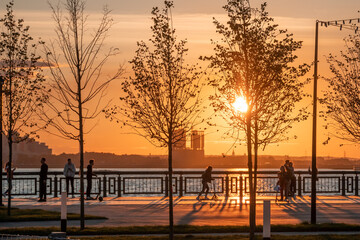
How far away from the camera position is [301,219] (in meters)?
27.1

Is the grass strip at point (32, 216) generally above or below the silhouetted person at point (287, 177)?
below

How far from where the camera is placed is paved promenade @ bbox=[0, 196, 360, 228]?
25938 millimetres

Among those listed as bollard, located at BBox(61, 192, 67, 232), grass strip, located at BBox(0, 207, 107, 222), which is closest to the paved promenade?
grass strip, located at BBox(0, 207, 107, 222)

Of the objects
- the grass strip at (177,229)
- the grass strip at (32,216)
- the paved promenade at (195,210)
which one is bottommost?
the paved promenade at (195,210)

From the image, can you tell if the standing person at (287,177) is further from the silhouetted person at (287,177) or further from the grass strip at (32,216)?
the grass strip at (32,216)

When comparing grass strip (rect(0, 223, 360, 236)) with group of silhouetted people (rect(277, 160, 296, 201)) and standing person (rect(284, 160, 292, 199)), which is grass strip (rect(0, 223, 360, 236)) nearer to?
group of silhouetted people (rect(277, 160, 296, 201))

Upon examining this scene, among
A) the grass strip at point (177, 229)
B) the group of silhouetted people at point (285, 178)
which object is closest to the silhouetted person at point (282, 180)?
the group of silhouetted people at point (285, 178)

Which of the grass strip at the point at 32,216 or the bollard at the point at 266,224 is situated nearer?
the bollard at the point at 266,224

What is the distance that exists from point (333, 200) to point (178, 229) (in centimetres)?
1702

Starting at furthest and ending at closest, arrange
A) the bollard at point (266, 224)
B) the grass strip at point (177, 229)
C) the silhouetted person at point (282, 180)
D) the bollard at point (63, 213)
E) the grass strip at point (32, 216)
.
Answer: the silhouetted person at point (282, 180)
the grass strip at point (32, 216)
the grass strip at point (177, 229)
the bollard at point (63, 213)
the bollard at point (266, 224)

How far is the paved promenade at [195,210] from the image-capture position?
25.9 metres

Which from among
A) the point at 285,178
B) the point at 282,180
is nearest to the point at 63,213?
the point at 282,180

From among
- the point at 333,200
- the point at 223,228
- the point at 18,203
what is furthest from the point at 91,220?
the point at 333,200

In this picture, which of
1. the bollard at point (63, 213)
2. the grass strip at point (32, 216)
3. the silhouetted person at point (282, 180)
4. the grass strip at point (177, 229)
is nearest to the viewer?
the bollard at point (63, 213)
